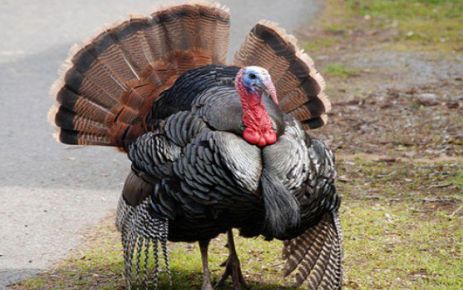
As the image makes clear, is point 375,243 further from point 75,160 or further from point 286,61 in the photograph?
point 75,160

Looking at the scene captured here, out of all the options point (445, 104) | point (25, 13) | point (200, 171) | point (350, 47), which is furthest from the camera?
point (25, 13)

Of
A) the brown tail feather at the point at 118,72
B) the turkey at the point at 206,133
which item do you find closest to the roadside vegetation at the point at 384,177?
A: the turkey at the point at 206,133

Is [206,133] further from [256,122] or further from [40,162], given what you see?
[40,162]

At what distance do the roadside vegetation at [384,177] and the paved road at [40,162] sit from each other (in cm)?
23

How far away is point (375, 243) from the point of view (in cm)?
579

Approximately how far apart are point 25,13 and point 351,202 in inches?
289

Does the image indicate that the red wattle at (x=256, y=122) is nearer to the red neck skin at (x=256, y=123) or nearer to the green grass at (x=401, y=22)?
the red neck skin at (x=256, y=123)

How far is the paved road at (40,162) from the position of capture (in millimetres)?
5980

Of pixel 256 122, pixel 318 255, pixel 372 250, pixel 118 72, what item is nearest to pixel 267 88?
pixel 256 122

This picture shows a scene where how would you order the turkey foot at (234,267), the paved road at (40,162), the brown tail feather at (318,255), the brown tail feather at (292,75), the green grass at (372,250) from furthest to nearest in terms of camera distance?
the paved road at (40,162) < the brown tail feather at (292,75) < the green grass at (372,250) < the turkey foot at (234,267) < the brown tail feather at (318,255)

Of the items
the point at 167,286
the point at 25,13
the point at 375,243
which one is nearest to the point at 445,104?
the point at 375,243

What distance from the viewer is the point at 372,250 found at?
569 centimetres

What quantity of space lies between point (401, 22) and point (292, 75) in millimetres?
7952

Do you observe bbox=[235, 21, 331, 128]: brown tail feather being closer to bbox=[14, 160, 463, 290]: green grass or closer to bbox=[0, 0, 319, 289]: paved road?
bbox=[0, 0, 319, 289]: paved road
